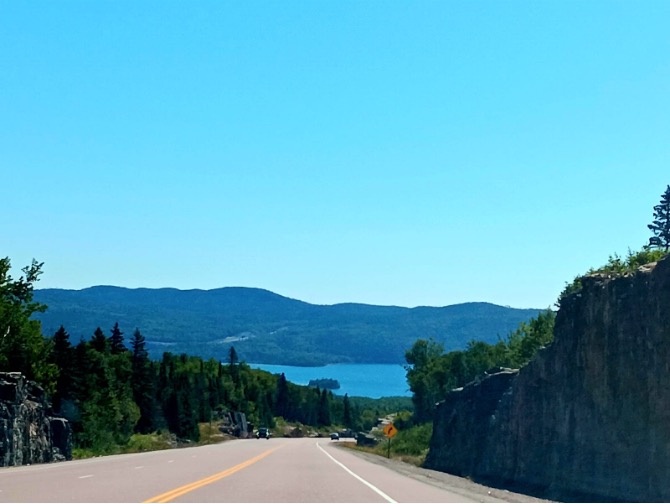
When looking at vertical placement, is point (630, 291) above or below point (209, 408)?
above

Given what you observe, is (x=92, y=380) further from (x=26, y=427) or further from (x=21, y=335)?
(x=26, y=427)

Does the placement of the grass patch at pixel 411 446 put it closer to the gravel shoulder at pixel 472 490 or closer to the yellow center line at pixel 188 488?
the gravel shoulder at pixel 472 490

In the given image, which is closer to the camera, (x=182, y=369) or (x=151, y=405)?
(x=151, y=405)

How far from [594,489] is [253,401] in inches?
6682

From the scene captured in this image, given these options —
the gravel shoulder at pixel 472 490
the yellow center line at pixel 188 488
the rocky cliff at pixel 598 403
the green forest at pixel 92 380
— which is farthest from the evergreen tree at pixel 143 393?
the yellow center line at pixel 188 488

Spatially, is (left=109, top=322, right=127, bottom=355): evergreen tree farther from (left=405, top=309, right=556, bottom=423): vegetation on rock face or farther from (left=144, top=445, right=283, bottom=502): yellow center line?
(left=144, top=445, right=283, bottom=502): yellow center line

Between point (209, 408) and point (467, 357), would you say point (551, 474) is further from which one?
point (209, 408)

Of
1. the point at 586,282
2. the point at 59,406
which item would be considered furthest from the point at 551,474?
the point at 59,406

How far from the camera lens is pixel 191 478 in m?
26.4

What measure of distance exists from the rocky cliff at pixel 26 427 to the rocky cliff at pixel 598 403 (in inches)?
833

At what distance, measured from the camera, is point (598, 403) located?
28.3 meters

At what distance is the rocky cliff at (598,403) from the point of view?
24.6m

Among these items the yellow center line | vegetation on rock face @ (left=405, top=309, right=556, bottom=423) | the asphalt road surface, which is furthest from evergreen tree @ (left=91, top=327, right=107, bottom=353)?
the yellow center line

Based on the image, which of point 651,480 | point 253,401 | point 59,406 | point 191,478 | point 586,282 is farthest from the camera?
point 253,401
